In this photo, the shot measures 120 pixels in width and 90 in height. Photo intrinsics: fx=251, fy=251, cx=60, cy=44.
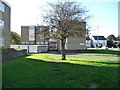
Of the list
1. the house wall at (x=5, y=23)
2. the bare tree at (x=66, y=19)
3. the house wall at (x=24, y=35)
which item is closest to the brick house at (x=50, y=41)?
the house wall at (x=24, y=35)

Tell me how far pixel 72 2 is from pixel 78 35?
4.19 meters

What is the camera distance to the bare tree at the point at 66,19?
30266 millimetres

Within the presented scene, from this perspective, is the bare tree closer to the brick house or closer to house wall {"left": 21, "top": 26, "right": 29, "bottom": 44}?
the brick house

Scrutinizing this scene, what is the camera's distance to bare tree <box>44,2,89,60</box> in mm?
30266

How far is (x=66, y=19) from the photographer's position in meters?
30.2

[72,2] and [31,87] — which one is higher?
[72,2]

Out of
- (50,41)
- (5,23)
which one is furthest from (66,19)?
(50,41)

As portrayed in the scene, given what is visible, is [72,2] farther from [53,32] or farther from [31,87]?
[31,87]

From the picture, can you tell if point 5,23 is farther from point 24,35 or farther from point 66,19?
point 24,35

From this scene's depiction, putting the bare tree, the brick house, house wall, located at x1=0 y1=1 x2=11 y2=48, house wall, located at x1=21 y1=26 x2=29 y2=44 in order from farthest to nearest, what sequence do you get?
house wall, located at x1=21 y1=26 x2=29 y2=44
the brick house
house wall, located at x1=0 y1=1 x2=11 y2=48
the bare tree

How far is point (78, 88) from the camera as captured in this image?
9.93 m

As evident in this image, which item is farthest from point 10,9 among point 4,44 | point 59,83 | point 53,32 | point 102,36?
point 102,36

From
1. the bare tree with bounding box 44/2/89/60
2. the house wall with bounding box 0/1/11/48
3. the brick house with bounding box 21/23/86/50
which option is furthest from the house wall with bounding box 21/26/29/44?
the bare tree with bounding box 44/2/89/60

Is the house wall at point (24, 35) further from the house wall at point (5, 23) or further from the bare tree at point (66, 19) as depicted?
the bare tree at point (66, 19)
